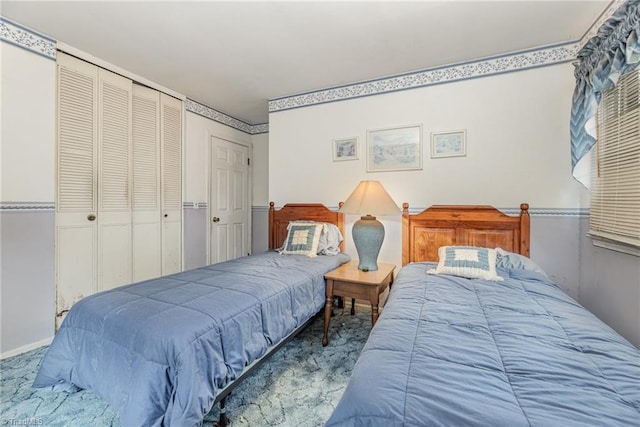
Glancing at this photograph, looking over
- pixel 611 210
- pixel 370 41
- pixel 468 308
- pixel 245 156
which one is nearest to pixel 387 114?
pixel 370 41

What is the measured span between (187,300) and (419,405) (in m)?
1.24

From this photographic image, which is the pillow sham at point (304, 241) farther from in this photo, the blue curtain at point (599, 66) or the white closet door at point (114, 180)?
the blue curtain at point (599, 66)

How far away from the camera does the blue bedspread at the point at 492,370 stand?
2.27ft

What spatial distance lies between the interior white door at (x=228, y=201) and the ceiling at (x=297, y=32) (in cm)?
126

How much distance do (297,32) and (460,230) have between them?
2.17 m

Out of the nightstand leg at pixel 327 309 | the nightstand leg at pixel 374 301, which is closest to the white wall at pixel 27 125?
the nightstand leg at pixel 327 309

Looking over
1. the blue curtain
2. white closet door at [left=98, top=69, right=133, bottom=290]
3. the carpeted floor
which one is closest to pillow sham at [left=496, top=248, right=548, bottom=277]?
the blue curtain

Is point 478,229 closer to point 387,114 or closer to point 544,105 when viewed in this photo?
point 544,105

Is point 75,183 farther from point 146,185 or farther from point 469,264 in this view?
point 469,264

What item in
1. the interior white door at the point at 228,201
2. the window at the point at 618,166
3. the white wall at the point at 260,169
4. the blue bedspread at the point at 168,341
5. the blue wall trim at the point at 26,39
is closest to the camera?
the blue bedspread at the point at 168,341

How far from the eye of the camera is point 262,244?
430 cm

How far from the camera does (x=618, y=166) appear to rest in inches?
68.6

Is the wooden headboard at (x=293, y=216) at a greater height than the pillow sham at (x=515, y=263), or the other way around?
the wooden headboard at (x=293, y=216)

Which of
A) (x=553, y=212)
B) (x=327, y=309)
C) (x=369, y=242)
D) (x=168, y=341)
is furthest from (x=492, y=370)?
(x=553, y=212)
